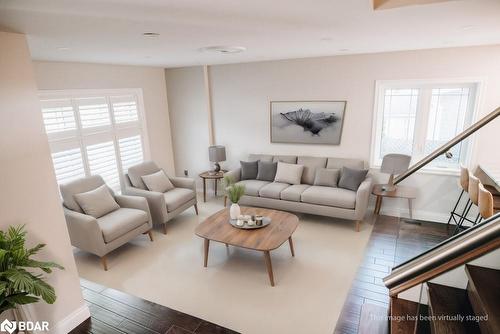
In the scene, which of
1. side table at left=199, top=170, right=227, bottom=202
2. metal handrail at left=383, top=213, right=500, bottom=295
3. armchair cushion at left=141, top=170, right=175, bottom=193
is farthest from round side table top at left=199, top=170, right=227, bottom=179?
metal handrail at left=383, top=213, right=500, bottom=295

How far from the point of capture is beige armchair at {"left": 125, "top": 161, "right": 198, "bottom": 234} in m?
4.45

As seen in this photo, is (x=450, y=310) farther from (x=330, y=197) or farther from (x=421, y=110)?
(x=421, y=110)

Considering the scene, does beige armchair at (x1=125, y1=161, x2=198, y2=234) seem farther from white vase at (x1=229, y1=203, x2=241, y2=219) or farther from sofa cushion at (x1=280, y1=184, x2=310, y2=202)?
sofa cushion at (x1=280, y1=184, x2=310, y2=202)

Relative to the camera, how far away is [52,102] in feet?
13.2

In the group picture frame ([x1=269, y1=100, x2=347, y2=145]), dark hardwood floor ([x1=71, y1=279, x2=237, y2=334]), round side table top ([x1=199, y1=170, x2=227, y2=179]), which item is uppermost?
picture frame ([x1=269, y1=100, x2=347, y2=145])

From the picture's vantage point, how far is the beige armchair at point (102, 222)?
3592 mm

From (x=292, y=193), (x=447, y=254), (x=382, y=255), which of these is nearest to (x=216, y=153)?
(x=292, y=193)

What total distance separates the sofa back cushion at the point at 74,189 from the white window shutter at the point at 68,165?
10.3 inches

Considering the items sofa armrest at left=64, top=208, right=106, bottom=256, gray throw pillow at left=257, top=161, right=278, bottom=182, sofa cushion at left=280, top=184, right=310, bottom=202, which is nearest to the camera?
sofa armrest at left=64, top=208, right=106, bottom=256

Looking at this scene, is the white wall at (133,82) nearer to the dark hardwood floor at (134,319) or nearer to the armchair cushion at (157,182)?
the armchair cushion at (157,182)

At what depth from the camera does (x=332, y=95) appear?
495 centimetres

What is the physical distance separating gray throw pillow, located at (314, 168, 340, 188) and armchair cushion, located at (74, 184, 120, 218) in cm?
317

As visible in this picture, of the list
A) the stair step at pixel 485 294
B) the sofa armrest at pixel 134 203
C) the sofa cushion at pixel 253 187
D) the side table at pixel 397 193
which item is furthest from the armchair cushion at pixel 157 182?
the stair step at pixel 485 294

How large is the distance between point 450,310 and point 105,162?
4.80m
